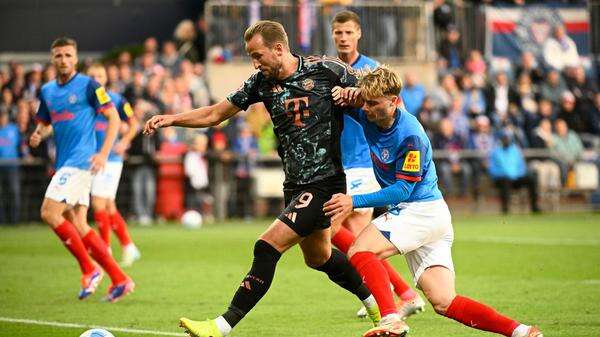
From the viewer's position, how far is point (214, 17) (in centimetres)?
2773

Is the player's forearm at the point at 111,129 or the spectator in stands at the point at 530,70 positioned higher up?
the player's forearm at the point at 111,129

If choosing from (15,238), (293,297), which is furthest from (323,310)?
(15,238)

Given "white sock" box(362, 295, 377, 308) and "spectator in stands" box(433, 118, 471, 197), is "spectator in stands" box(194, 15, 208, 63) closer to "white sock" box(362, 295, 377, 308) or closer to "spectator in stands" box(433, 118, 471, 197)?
"spectator in stands" box(433, 118, 471, 197)

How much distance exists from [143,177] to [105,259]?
11893 mm

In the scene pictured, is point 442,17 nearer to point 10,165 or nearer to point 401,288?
point 10,165

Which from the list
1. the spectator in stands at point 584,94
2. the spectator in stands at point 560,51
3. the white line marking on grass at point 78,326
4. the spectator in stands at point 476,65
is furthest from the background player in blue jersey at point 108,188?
the spectator in stands at point 560,51

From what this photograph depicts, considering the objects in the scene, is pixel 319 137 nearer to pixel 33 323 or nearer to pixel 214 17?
pixel 33 323

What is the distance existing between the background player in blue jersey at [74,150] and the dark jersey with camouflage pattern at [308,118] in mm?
4105

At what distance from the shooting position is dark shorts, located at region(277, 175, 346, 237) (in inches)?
335

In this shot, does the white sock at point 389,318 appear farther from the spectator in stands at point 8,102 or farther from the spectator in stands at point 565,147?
the spectator in stands at point 565,147

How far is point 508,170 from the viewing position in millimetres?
25641

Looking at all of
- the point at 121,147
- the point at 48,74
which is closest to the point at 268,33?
the point at 121,147

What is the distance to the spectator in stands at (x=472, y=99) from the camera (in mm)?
27188

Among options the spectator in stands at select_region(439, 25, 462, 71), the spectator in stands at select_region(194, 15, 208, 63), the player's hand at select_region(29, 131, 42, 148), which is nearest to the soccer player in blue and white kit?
the player's hand at select_region(29, 131, 42, 148)
